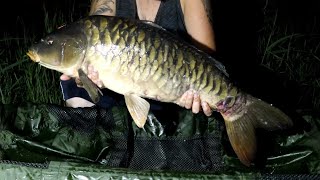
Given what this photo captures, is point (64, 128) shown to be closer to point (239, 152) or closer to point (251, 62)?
point (239, 152)

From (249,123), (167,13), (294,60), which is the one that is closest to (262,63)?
(294,60)

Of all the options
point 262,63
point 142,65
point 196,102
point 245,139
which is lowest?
point 262,63

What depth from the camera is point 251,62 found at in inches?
133

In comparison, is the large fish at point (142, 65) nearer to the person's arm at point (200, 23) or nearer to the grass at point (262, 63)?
the person's arm at point (200, 23)

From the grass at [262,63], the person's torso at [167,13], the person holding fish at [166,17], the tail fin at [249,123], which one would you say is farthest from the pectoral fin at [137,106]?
the grass at [262,63]

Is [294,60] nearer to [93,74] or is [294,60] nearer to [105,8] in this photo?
[105,8]

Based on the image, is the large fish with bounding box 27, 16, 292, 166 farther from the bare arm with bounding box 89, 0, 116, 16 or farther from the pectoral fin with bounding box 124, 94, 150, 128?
the bare arm with bounding box 89, 0, 116, 16

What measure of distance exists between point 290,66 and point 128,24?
6.68 ft

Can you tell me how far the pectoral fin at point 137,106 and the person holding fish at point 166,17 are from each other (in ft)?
1.73

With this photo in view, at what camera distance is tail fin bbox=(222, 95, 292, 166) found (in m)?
1.76

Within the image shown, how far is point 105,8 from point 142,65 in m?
0.78

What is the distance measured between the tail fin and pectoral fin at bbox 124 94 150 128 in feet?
1.04

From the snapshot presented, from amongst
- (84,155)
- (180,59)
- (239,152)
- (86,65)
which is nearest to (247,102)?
(239,152)

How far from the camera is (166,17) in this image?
2.36m
